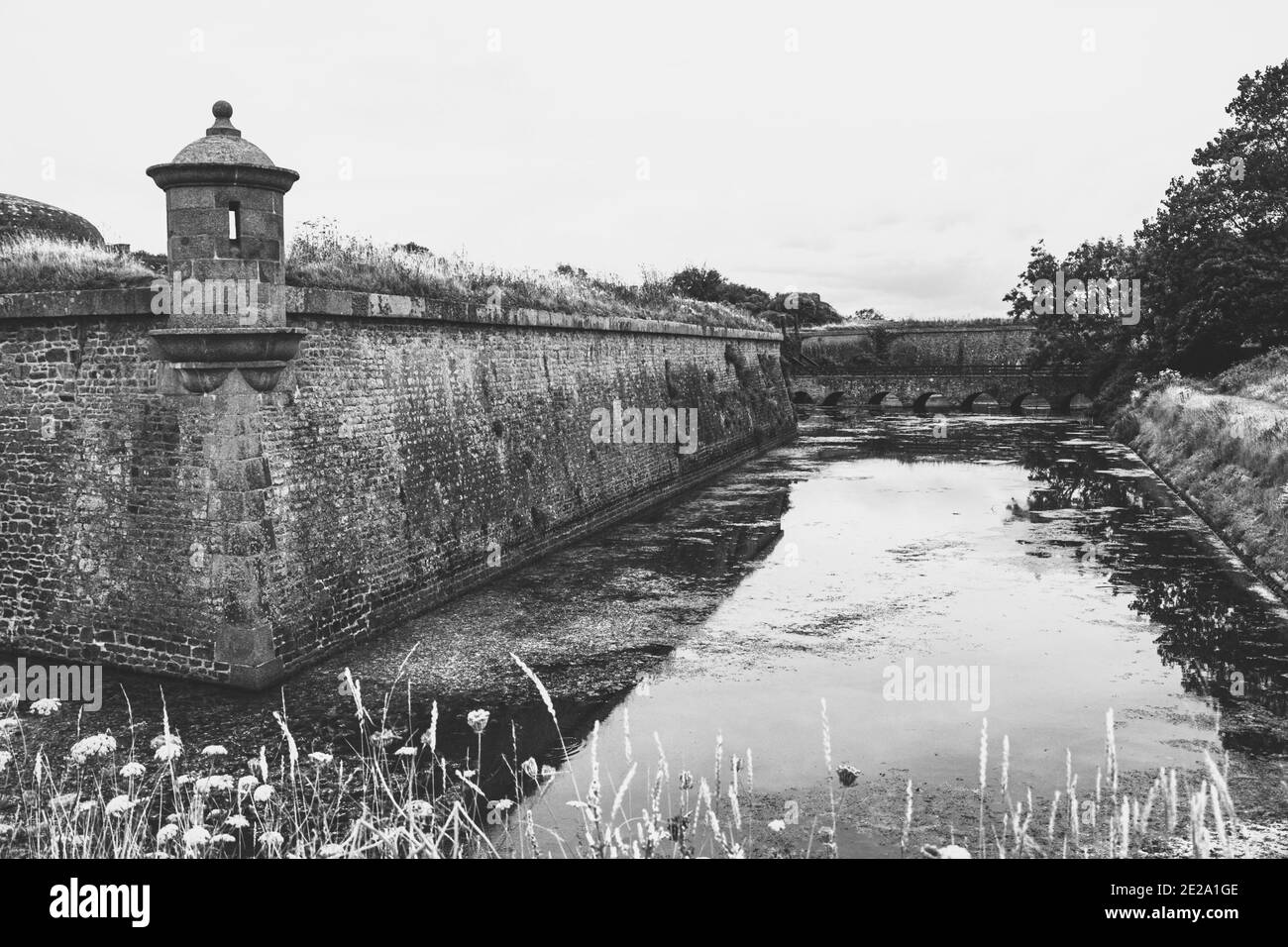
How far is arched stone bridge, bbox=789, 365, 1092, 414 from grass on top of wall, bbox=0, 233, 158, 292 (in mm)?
43338

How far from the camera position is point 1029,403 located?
182 ft

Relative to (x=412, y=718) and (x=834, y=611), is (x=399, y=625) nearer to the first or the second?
(x=412, y=718)

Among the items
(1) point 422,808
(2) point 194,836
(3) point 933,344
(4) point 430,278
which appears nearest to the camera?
(2) point 194,836

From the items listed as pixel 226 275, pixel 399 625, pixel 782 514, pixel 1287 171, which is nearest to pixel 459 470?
pixel 399 625

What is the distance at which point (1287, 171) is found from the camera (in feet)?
117

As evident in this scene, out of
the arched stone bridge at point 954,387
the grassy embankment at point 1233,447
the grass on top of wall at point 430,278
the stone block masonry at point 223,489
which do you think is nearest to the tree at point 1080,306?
the arched stone bridge at point 954,387

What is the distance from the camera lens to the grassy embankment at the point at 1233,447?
49.6ft

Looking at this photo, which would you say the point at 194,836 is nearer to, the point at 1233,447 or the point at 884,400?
the point at 1233,447

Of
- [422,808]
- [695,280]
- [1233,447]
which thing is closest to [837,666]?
[422,808]

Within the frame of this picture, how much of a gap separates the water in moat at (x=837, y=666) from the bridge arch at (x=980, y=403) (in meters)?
32.5

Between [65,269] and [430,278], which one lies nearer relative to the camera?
[65,269]

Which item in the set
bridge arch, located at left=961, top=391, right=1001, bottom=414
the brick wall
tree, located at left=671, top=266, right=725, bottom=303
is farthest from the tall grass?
the brick wall

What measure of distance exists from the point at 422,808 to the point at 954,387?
47.6 metres
